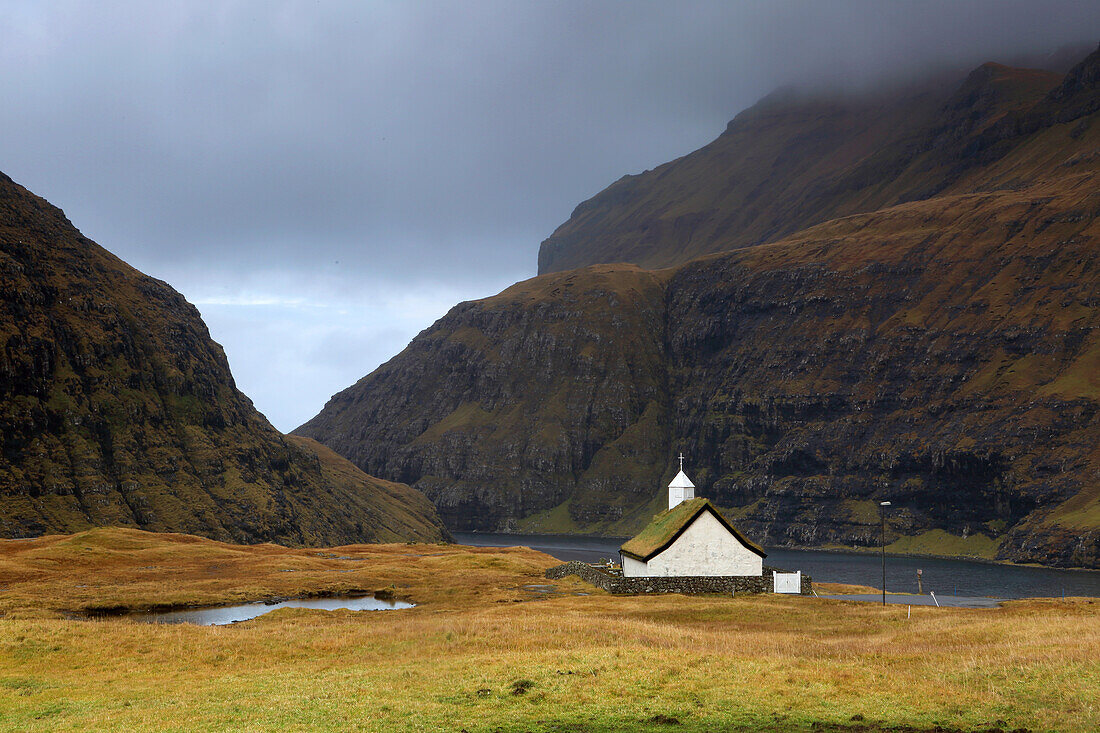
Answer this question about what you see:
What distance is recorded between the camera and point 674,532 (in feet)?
232

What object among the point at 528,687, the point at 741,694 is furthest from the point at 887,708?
the point at 528,687

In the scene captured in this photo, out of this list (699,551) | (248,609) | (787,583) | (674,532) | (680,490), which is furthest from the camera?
(680,490)

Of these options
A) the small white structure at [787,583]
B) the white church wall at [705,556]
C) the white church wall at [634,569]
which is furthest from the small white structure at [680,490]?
the small white structure at [787,583]

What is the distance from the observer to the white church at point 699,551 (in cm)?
7044

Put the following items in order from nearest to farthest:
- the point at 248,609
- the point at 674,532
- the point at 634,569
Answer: the point at 248,609 → the point at 674,532 → the point at 634,569

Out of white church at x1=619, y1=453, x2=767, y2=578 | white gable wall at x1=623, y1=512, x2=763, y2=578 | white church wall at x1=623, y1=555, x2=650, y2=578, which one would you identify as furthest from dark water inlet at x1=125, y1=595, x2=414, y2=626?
white gable wall at x1=623, y1=512, x2=763, y2=578

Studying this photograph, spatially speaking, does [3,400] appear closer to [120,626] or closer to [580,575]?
[580,575]

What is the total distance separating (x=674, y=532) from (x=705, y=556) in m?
3.24

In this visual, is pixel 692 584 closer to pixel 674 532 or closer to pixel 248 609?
pixel 674 532

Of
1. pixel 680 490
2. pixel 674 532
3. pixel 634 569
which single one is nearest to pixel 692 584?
pixel 674 532

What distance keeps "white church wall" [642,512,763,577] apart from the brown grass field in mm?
10145

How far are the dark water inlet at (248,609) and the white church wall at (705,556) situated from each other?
20.3 meters

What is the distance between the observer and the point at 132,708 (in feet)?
88.0

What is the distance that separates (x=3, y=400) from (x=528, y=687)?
18930cm
